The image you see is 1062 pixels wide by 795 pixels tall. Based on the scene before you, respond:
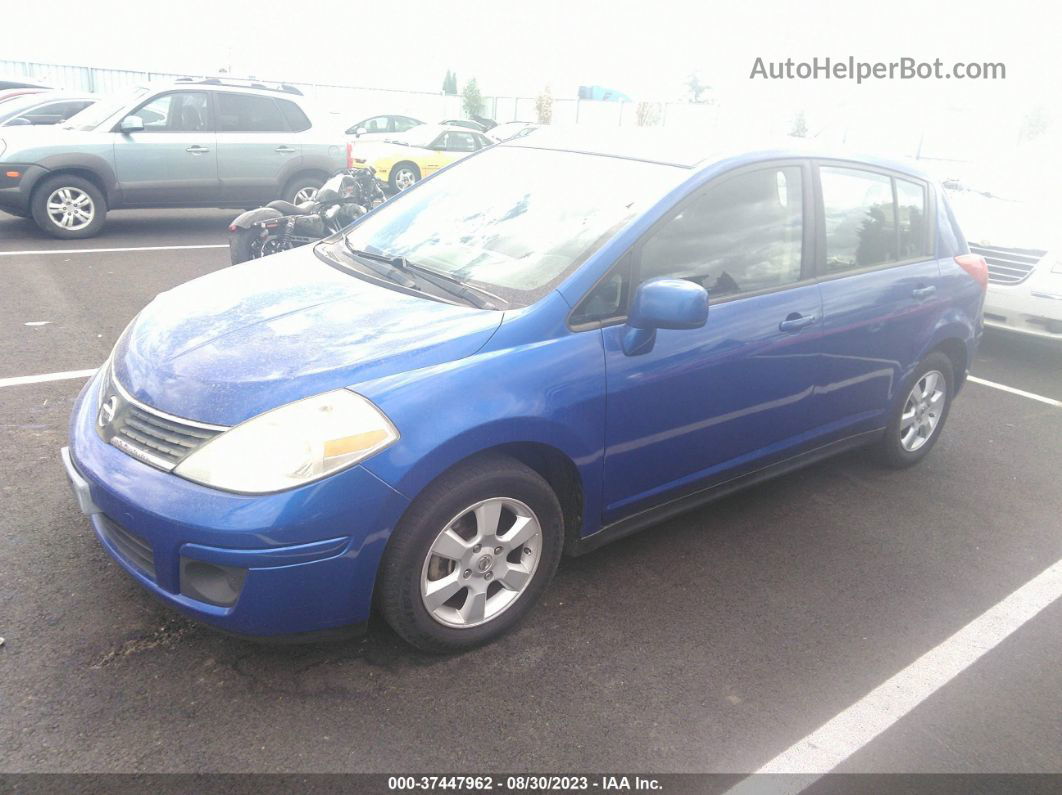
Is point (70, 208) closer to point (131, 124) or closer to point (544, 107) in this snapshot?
point (131, 124)

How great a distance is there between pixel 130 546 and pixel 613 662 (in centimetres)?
159

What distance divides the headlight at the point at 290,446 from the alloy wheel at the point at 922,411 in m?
3.14

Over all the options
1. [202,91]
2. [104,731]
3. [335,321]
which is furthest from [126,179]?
[104,731]

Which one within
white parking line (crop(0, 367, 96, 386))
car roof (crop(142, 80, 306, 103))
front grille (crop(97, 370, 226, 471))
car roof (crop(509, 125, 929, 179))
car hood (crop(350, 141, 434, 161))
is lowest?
white parking line (crop(0, 367, 96, 386))

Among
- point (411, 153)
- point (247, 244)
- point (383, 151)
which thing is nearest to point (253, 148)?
point (247, 244)

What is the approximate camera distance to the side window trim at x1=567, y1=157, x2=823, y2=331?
3.17m

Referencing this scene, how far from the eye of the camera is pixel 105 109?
10.1 metres

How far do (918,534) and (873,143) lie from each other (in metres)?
8.75

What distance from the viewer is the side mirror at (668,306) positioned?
3.05 m

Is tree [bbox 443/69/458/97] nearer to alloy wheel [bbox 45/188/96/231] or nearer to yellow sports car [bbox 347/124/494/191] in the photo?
yellow sports car [bbox 347/124/494/191]

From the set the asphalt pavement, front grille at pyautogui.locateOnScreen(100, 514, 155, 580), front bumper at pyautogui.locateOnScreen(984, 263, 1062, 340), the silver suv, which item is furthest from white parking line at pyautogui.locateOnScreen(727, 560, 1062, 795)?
the silver suv

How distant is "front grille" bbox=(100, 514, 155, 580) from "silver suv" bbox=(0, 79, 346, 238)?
802cm

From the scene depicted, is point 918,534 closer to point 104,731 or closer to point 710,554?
point 710,554

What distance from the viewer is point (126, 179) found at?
32.6ft
